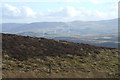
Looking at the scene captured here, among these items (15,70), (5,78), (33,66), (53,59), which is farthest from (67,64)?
(5,78)

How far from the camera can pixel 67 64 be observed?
34.4 meters

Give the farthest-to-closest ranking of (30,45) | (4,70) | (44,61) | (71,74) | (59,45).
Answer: (59,45) < (30,45) < (44,61) < (71,74) < (4,70)

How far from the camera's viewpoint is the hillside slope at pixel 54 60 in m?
29.4

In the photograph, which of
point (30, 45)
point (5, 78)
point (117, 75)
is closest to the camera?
point (5, 78)

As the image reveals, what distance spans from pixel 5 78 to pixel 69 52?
1861cm

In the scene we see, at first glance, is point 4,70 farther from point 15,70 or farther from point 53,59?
point 53,59

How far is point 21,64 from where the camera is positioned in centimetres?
3134

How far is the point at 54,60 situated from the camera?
35562mm

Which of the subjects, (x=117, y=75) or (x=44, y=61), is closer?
(x=117, y=75)

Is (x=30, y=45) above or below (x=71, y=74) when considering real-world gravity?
above

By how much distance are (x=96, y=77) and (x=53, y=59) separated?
8818mm

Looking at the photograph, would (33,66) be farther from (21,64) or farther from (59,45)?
(59,45)

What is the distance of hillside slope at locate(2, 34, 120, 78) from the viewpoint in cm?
2941

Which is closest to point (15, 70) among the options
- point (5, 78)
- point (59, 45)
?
point (5, 78)
